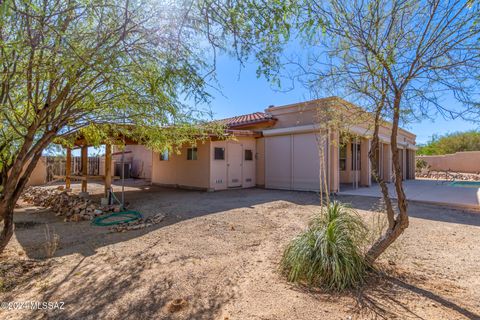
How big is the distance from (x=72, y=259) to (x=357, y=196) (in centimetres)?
909

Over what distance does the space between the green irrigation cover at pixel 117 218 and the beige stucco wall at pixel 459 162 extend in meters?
30.0

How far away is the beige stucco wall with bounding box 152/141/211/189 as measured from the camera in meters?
11.2

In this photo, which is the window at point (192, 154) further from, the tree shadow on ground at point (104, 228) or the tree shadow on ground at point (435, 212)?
the tree shadow on ground at point (435, 212)

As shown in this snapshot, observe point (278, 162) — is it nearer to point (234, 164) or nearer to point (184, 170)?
point (234, 164)

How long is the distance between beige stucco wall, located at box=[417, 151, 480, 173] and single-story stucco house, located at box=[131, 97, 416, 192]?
58.7ft

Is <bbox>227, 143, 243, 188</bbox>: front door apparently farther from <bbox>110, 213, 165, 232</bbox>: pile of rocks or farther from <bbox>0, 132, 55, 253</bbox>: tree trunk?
<bbox>0, 132, 55, 253</bbox>: tree trunk

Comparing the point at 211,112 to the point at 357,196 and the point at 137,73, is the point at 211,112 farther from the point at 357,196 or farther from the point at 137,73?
the point at 357,196

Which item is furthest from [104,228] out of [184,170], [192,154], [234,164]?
[234,164]

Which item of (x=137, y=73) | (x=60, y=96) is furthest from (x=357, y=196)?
(x=60, y=96)

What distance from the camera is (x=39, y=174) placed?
14.4m

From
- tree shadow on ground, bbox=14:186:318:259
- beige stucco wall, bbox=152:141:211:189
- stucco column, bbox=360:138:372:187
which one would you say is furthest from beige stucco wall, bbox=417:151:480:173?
beige stucco wall, bbox=152:141:211:189

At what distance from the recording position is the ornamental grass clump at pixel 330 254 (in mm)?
3035

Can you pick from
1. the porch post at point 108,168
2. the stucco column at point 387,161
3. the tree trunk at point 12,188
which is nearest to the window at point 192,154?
Answer: the porch post at point 108,168

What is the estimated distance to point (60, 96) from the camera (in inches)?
Answer: 124
